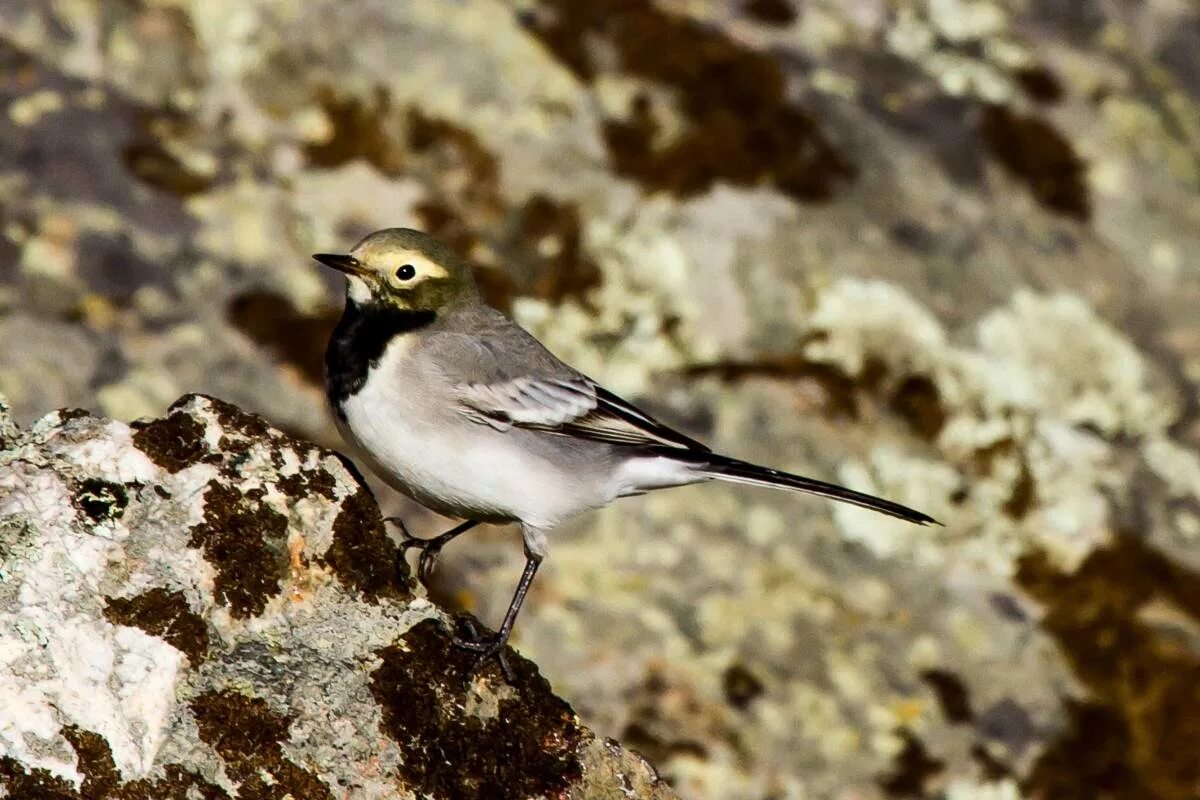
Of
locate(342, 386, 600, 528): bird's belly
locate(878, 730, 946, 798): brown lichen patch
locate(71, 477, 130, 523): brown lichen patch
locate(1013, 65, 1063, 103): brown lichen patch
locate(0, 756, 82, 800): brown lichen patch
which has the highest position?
locate(1013, 65, 1063, 103): brown lichen patch

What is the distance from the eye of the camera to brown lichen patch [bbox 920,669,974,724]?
24.7 feet

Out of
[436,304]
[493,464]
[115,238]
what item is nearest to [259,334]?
[115,238]

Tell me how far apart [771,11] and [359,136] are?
3210 mm

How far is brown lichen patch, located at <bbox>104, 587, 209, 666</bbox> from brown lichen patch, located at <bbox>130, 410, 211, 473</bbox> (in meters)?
0.44

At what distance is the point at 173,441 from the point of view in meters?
4.50

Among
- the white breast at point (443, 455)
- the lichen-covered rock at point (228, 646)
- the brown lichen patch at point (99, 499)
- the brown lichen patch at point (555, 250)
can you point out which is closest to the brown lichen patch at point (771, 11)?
the brown lichen patch at point (555, 250)

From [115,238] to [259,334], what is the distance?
998 millimetres

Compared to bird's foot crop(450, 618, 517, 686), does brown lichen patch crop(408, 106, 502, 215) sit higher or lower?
higher

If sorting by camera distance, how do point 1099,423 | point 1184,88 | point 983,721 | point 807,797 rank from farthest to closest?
point 1184,88, point 1099,423, point 983,721, point 807,797

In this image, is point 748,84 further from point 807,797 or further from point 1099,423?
point 807,797

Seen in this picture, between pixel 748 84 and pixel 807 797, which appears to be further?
pixel 748 84

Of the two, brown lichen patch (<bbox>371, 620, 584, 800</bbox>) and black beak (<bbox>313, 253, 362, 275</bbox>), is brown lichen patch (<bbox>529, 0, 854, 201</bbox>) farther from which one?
brown lichen patch (<bbox>371, 620, 584, 800</bbox>)

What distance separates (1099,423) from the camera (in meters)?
8.96

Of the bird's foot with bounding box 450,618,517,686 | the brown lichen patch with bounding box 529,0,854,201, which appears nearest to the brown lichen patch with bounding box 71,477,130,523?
the bird's foot with bounding box 450,618,517,686
